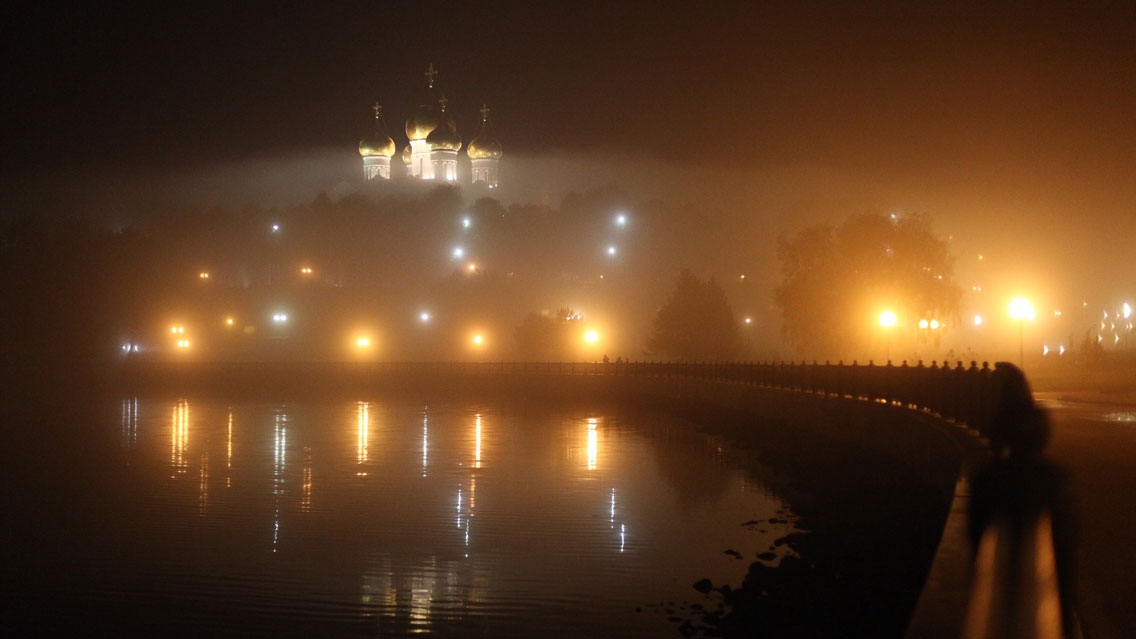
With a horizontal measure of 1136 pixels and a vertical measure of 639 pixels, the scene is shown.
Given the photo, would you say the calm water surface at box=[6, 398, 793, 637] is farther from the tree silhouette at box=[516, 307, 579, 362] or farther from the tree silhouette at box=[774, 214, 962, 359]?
the tree silhouette at box=[516, 307, 579, 362]

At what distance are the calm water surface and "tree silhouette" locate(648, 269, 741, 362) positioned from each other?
45695 mm

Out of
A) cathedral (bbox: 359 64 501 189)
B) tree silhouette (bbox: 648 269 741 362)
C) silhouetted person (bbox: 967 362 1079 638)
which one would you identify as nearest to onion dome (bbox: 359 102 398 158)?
cathedral (bbox: 359 64 501 189)

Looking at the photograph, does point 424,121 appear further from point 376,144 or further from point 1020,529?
point 1020,529

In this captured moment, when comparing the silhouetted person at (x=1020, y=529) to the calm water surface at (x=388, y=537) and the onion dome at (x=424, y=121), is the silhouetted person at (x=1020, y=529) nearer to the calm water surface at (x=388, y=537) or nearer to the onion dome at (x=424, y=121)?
the calm water surface at (x=388, y=537)

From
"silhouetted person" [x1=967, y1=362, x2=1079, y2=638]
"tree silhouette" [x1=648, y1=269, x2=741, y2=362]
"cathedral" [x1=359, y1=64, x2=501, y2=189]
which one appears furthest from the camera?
"cathedral" [x1=359, y1=64, x2=501, y2=189]

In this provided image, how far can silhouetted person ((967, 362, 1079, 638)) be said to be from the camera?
8828 mm

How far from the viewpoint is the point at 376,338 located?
108 meters

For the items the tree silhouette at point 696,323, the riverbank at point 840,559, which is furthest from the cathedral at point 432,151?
the riverbank at point 840,559

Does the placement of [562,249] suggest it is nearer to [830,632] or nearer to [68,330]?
→ [68,330]

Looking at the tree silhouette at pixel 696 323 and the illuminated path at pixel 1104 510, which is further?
the tree silhouette at pixel 696 323

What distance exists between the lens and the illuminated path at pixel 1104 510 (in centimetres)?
974

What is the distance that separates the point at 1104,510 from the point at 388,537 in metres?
10.7

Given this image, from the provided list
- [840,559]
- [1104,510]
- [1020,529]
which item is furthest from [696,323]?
[1020,529]

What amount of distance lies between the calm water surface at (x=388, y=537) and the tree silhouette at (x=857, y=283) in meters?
34.2
